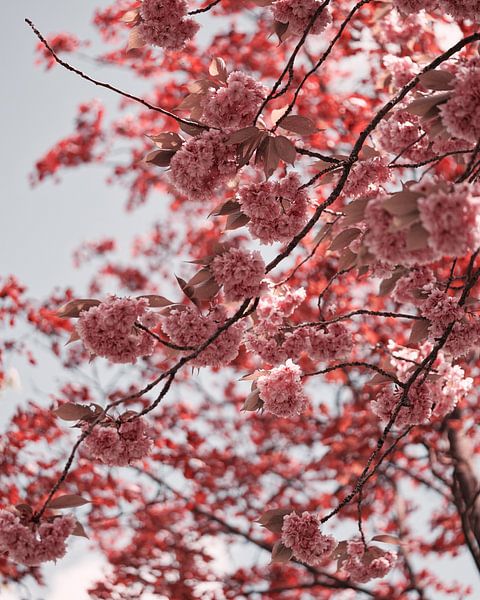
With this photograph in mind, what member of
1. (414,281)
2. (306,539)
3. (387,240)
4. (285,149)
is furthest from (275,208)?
(306,539)

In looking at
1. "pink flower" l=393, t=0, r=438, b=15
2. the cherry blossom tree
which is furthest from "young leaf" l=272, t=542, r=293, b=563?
"pink flower" l=393, t=0, r=438, b=15

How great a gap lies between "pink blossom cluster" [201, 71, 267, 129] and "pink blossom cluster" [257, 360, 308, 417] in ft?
2.73

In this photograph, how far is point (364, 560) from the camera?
204 cm

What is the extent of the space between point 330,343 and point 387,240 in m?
1.06

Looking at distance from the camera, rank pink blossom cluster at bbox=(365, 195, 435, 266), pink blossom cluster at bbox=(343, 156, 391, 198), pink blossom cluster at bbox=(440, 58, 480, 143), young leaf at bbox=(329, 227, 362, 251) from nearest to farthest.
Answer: pink blossom cluster at bbox=(365, 195, 435, 266) → pink blossom cluster at bbox=(440, 58, 480, 143) → young leaf at bbox=(329, 227, 362, 251) → pink blossom cluster at bbox=(343, 156, 391, 198)

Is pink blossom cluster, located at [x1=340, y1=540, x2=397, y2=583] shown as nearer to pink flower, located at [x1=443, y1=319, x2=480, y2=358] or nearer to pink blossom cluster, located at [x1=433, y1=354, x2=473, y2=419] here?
pink blossom cluster, located at [x1=433, y1=354, x2=473, y2=419]

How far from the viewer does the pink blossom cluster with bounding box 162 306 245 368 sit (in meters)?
1.72

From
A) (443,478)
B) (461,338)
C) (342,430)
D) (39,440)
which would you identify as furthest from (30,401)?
(461,338)

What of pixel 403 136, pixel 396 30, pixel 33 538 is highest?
pixel 396 30

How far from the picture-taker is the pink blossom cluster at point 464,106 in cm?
130

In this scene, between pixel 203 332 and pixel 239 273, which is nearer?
pixel 239 273

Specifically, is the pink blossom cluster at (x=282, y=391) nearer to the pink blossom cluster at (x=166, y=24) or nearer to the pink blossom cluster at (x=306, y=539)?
the pink blossom cluster at (x=306, y=539)

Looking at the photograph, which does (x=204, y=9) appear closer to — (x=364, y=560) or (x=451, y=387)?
(x=451, y=387)

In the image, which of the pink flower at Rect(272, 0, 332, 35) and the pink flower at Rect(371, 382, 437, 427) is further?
the pink flower at Rect(371, 382, 437, 427)
